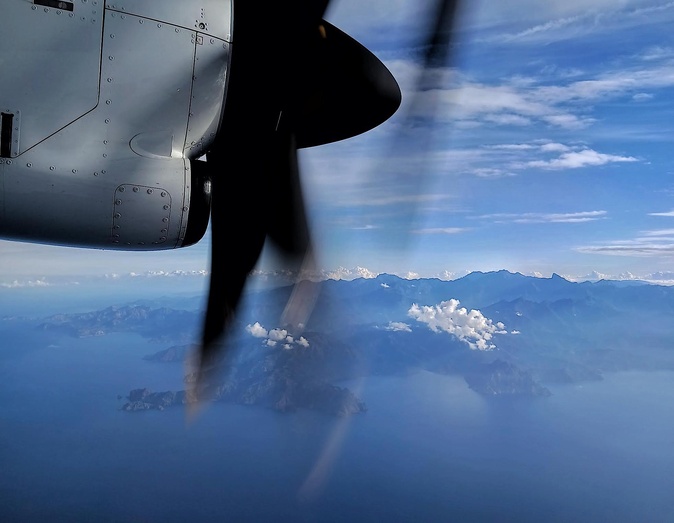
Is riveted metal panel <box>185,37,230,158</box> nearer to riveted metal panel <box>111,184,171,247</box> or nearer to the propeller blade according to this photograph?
the propeller blade

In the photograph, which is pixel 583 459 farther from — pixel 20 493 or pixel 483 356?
pixel 20 493

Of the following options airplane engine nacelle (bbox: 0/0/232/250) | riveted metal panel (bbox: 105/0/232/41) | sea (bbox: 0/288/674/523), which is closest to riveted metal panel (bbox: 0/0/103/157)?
airplane engine nacelle (bbox: 0/0/232/250)

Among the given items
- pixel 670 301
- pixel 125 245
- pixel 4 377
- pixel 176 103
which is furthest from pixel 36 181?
pixel 670 301

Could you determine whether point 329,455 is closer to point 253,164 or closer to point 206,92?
point 253,164

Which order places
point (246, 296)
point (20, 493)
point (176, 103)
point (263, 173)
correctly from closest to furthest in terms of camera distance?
point (176, 103), point (263, 173), point (246, 296), point (20, 493)

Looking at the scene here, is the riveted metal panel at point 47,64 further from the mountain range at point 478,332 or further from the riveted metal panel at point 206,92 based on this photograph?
the mountain range at point 478,332

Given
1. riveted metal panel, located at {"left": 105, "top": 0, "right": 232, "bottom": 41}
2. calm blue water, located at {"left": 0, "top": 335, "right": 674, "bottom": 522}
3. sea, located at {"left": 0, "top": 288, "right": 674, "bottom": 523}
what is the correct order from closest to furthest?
riveted metal panel, located at {"left": 105, "top": 0, "right": 232, "bottom": 41}
sea, located at {"left": 0, "top": 288, "right": 674, "bottom": 523}
calm blue water, located at {"left": 0, "top": 335, "right": 674, "bottom": 522}
